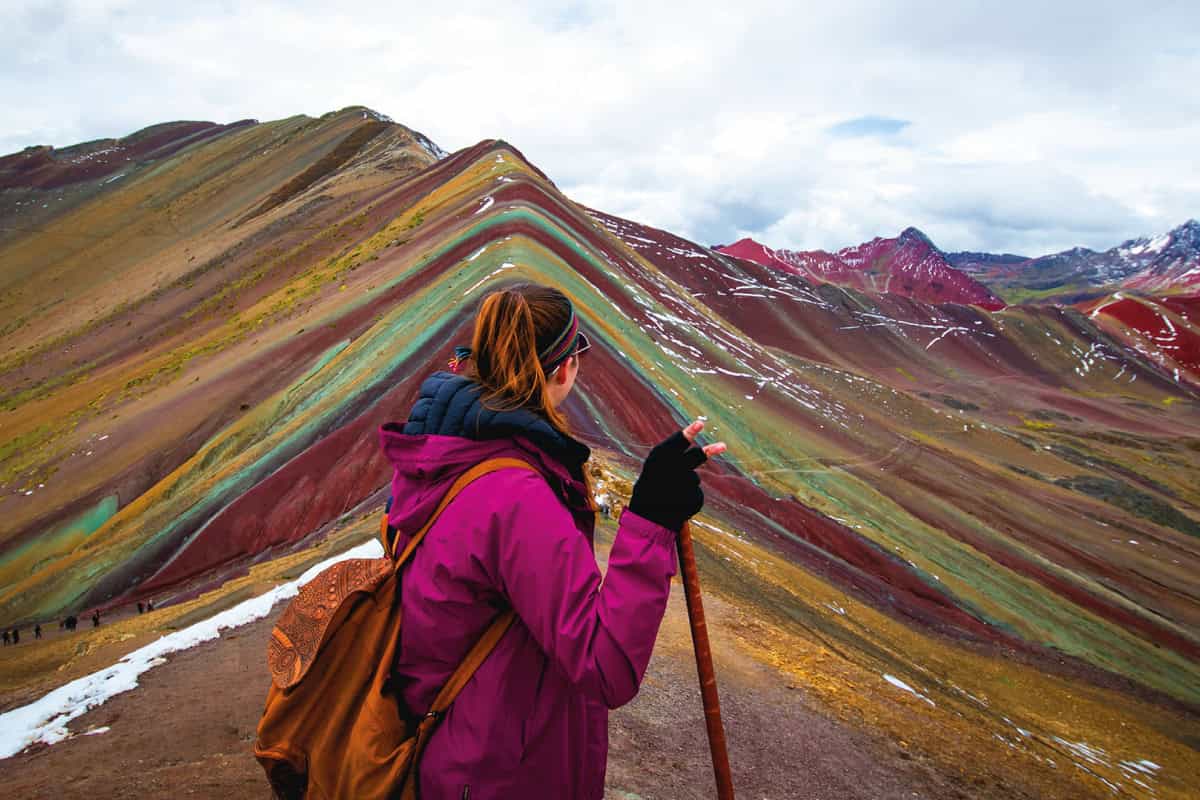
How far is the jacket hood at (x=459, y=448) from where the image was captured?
2.14 m

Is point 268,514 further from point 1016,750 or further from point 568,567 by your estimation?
point 568,567

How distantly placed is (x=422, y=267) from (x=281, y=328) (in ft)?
21.5

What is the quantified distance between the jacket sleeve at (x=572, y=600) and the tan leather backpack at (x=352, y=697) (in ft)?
0.62

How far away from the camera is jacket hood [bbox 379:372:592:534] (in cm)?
214

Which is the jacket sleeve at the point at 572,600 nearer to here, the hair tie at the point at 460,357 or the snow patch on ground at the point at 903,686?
the hair tie at the point at 460,357

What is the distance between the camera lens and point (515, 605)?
6.39 feet

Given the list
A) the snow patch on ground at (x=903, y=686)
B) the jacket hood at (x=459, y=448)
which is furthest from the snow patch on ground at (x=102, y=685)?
the snow patch on ground at (x=903, y=686)

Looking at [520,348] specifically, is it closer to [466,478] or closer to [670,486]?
[466,478]

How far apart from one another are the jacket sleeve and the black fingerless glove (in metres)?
0.18

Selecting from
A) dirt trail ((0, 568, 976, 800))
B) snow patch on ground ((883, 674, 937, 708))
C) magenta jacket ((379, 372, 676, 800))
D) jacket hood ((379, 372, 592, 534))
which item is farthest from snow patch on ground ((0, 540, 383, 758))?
snow patch on ground ((883, 674, 937, 708))

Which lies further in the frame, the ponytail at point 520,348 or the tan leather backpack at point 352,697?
the ponytail at point 520,348

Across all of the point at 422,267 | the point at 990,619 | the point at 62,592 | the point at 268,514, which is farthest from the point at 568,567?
the point at 422,267

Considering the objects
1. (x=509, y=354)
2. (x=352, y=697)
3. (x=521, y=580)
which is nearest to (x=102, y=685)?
(x=352, y=697)

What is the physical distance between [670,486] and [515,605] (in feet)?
1.84
